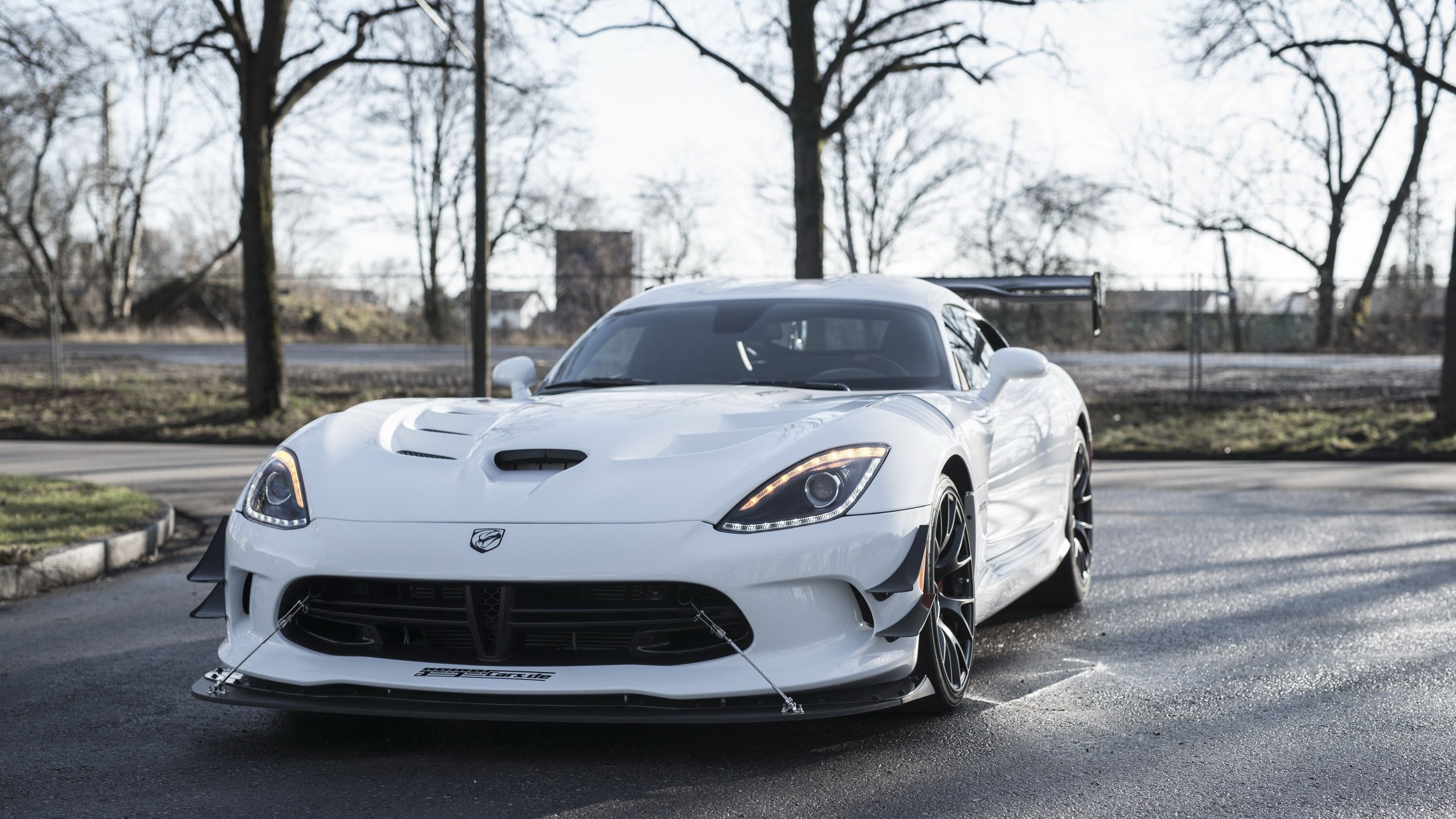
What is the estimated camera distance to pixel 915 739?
3699 mm

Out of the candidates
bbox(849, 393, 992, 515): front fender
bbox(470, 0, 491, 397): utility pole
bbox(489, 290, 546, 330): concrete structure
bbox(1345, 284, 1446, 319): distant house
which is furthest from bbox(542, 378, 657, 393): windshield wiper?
bbox(1345, 284, 1446, 319): distant house

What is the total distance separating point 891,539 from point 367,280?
18932mm

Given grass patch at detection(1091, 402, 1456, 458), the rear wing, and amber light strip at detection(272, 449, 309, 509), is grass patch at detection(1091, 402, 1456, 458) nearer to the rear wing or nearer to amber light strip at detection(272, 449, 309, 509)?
the rear wing

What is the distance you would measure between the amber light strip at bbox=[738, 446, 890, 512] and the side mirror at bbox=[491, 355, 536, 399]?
186 centimetres

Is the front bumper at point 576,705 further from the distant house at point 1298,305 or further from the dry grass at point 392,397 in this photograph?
the distant house at point 1298,305

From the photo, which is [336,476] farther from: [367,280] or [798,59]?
[367,280]

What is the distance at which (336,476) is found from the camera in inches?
145

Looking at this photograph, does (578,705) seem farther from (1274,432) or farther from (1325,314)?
(1325,314)

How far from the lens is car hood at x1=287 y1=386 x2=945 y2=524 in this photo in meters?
3.39

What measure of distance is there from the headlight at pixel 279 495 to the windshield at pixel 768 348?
1320 millimetres

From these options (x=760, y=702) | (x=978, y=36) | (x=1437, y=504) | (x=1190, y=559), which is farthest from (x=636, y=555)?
(x=978, y=36)

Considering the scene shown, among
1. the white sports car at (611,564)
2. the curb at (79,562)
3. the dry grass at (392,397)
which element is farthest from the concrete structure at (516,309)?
the white sports car at (611,564)

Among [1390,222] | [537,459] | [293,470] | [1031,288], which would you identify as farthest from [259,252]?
[1390,222]

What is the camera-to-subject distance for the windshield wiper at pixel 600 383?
485 centimetres
